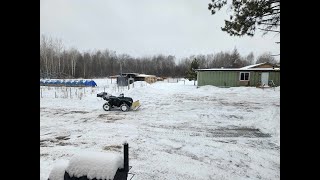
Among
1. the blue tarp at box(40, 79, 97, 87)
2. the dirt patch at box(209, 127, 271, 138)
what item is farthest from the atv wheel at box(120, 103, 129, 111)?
the blue tarp at box(40, 79, 97, 87)

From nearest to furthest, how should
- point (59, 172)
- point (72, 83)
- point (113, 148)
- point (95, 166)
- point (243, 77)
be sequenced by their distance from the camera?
point (95, 166) → point (59, 172) → point (113, 148) → point (243, 77) → point (72, 83)

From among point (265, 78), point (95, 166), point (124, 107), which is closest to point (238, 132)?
point (124, 107)

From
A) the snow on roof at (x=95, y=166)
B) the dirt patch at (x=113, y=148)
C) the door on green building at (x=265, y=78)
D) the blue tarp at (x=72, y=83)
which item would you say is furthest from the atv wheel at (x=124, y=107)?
the door on green building at (x=265, y=78)

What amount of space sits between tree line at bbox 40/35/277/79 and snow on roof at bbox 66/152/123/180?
51190mm

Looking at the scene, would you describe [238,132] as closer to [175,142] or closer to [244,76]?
[175,142]

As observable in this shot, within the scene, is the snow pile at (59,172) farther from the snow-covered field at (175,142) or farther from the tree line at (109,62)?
the tree line at (109,62)

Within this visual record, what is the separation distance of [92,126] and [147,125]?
2.42 metres

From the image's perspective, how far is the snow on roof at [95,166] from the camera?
2.98 meters

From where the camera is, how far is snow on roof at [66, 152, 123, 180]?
2980 mm

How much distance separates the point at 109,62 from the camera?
81.4m

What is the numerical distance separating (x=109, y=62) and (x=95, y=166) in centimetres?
8053

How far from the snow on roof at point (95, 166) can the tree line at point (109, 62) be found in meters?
51.2
